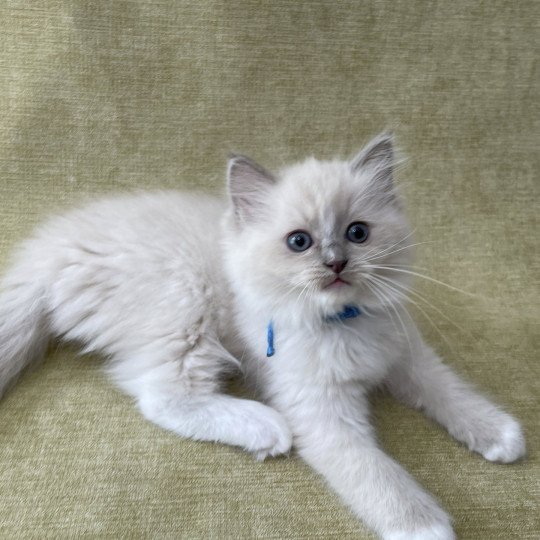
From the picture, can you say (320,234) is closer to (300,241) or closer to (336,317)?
(300,241)

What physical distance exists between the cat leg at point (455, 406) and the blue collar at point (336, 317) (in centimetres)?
26

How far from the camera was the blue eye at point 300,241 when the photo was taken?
50.8 inches

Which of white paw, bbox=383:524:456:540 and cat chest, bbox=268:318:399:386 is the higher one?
cat chest, bbox=268:318:399:386

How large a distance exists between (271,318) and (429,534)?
1.94 ft

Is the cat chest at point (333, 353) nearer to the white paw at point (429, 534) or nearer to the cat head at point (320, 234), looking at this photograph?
the cat head at point (320, 234)

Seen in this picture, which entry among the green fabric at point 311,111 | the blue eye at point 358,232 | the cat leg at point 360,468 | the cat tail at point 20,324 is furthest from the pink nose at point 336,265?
the cat tail at point 20,324

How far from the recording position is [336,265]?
47.8 inches

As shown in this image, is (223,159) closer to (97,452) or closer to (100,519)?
(97,452)

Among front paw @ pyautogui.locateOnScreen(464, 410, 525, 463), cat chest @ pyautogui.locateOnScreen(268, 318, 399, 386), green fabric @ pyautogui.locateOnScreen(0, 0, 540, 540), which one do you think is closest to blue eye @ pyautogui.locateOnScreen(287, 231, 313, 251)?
cat chest @ pyautogui.locateOnScreen(268, 318, 399, 386)

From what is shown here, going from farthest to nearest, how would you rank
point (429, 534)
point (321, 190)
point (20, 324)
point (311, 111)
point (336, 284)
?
point (311, 111) < point (20, 324) < point (321, 190) < point (336, 284) < point (429, 534)

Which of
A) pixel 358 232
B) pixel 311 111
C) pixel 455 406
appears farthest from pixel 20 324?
pixel 311 111

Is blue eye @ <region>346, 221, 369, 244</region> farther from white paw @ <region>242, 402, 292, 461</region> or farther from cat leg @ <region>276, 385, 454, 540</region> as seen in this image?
white paw @ <region>242, 402, 292, 461</region>

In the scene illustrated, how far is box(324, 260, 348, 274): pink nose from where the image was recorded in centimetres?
121

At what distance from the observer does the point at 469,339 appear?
181 cm
